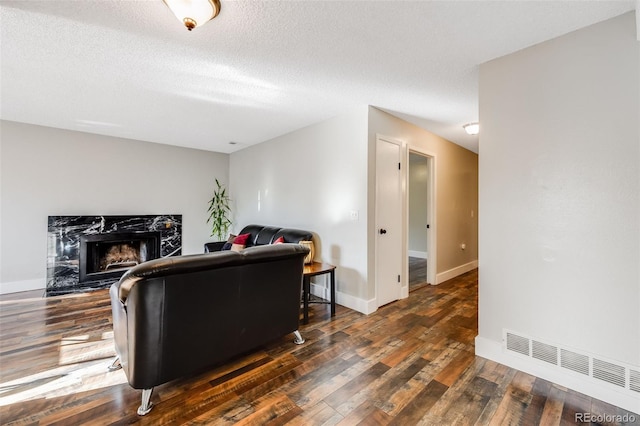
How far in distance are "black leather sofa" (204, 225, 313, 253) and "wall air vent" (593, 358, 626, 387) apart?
283 cm

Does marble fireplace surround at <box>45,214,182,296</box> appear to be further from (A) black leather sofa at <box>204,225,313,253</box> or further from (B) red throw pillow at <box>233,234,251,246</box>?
(B) red throw pillow at <box>233,234,251,246</box>

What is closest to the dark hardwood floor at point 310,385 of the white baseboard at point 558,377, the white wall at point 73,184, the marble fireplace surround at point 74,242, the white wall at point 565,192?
the white baseboard at point 558,377

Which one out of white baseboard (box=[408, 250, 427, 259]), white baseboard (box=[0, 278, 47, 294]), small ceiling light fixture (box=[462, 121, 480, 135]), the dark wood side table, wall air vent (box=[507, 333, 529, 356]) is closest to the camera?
wall air vent (box=[507, 333, 529, 356])

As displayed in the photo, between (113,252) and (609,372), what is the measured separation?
6316 millimetres

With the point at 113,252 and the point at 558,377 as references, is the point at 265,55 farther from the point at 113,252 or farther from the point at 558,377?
the point at 113,252

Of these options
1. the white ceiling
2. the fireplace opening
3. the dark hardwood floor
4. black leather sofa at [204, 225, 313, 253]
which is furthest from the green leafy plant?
the dark hardwood floor

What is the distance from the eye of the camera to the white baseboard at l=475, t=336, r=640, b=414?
168cm

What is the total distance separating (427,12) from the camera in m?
1.70

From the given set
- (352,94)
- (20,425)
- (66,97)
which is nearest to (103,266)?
(66,97)

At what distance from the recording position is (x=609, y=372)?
174cm

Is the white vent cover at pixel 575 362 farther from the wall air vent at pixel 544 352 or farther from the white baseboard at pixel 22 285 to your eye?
the white baseboard at pixel 22 285

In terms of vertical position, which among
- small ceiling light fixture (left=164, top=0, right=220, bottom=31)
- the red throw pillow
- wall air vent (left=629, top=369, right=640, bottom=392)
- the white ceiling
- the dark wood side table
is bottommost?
wall air vent (left=629, top=369, right=640, bottom=392)

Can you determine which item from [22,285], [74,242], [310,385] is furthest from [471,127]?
[22,285]

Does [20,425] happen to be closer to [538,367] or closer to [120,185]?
[538,367]
